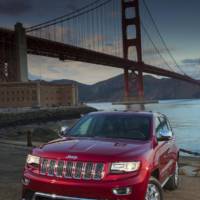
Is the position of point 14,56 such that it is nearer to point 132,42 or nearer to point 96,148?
point 132,42

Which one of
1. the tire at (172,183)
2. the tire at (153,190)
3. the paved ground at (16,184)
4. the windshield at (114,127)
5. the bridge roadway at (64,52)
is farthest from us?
the bridge roadway at (64,52)

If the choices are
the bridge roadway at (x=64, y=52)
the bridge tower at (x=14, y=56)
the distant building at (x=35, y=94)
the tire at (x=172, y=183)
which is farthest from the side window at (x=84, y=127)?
the distant building at (x=35, y=94)

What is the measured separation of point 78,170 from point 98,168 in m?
0.24

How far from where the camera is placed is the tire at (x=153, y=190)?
5709 millimetres

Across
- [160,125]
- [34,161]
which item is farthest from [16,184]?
[160,125]

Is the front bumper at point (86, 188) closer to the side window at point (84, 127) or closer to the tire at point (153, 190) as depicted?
the tire at point (153, 190)

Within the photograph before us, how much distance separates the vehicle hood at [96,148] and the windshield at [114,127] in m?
0.33

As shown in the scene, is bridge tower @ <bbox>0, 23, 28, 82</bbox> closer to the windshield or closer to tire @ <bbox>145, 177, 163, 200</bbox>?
the windshield

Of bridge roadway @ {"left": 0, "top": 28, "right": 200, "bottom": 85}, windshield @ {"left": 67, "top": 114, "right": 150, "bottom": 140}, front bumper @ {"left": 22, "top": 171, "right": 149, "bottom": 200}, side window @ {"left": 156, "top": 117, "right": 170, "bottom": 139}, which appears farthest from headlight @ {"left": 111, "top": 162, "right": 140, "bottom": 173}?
bridge roadway @ {"left": 0, "top": 28, "right": 200, "bottom": 85}

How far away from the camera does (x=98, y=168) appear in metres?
5.32

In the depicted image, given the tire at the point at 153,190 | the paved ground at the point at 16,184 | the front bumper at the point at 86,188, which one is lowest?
the paved ground at the point at 16,184

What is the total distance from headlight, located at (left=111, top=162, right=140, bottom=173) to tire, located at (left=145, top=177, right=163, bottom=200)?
1.33ft

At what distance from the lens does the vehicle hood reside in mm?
5453

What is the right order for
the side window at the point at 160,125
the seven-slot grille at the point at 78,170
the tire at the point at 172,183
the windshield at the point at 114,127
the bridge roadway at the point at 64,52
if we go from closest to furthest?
the seven-slot grille at the point at 78,170 < the windshield at the point at 114,127 < the side window at the point at 160,125 < the tire at the point at 172,183 < the bridge roadway at the point at 64,52
